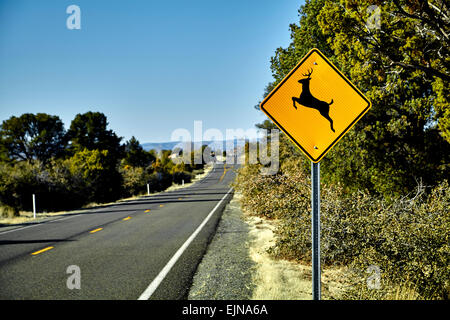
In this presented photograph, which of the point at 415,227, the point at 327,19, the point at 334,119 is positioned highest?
the point at 327,19

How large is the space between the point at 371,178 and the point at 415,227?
583 centimetres

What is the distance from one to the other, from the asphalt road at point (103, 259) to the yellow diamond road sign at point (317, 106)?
9.61 feet

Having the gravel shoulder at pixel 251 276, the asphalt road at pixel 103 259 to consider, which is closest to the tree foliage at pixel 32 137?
the asphalt road at pixel 103 259

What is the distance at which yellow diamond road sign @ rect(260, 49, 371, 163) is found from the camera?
336 cm

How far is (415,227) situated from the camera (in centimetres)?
491

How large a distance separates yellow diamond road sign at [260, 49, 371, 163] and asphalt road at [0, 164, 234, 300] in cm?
293

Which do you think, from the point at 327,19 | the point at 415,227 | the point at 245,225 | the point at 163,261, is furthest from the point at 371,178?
the point at 163,261

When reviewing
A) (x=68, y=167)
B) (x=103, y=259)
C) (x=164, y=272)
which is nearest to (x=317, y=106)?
(x=164, y=272)

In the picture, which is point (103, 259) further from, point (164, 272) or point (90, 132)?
point (90, 132)

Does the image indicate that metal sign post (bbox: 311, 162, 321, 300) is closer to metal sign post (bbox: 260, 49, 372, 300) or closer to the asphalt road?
metal sign post (bbox: 260, 49, 372, 300)

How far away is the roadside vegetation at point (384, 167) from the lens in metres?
4.59
